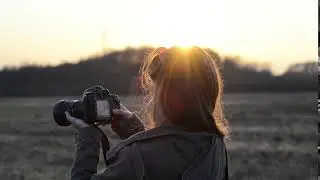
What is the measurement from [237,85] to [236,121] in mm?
17549

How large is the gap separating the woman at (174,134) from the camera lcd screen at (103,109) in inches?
4.3

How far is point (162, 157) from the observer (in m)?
1.81

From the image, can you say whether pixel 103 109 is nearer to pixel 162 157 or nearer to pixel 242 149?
pixel 162 157

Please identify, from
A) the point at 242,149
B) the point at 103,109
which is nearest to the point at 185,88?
the point at 103,109

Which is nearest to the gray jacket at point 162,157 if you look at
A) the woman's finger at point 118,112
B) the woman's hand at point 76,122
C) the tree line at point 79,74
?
the woman's hand at point 76,122

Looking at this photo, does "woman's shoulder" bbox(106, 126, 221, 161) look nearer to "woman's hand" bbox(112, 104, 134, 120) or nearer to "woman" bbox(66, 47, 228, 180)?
"woman" bbox(66, 47, 228, 180)

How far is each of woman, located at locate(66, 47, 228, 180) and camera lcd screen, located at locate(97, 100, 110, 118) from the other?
0.36 ft

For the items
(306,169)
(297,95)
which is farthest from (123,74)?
(306,169)

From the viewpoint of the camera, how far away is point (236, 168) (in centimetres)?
857

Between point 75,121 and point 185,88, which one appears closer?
point 185,88

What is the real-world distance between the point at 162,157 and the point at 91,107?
1.35 feet

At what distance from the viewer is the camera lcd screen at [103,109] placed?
2119 mm

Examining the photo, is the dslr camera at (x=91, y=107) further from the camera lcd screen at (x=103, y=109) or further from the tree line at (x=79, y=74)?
the tree line at (x=79, y=74)

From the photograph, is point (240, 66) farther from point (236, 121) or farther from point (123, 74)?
point (236, 121)
